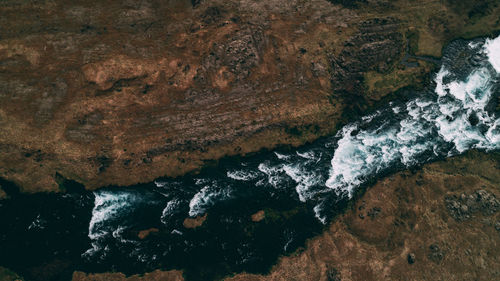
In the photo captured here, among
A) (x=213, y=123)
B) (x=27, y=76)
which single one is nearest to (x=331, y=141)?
(x=213, y=123)

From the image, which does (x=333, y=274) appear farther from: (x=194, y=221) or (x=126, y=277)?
(x=126, y=277)

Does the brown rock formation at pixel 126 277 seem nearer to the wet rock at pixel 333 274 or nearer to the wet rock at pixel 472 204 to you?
the wet rock at pixel 333 274

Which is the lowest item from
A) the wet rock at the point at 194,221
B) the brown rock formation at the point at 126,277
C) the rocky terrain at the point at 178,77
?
the brown rock formation at the point at 126,277

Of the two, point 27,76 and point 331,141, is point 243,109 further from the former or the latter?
point 27,76

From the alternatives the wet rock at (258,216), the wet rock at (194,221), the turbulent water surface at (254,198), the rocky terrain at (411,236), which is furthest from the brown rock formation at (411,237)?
the wet rock at (194,221)

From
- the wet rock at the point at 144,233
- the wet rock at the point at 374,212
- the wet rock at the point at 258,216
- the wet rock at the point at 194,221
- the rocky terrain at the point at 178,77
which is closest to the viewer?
the rocky terrain at the point at 178,77

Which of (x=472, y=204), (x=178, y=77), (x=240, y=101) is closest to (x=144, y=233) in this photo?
(x=178, y=77)
